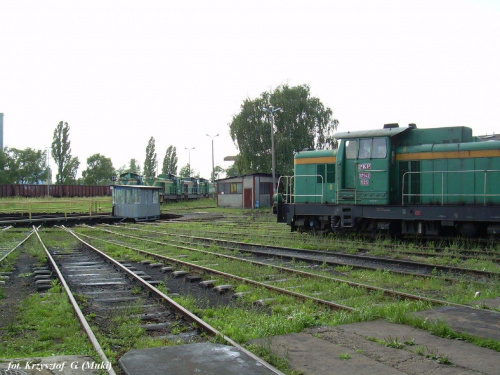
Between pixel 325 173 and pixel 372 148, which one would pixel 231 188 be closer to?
pixel 325 173

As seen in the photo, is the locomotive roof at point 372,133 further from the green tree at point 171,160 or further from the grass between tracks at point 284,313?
the green tree at point 171,160

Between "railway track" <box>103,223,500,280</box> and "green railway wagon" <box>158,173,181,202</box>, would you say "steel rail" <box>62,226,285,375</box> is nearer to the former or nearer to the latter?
"railway track" <box>103,223,500,280</box>

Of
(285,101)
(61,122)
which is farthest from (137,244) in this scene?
(61,122)

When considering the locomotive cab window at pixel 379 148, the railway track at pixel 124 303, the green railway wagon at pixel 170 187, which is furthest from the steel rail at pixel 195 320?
the green railway wagon at pixel 170 187

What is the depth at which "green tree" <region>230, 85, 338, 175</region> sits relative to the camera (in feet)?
155

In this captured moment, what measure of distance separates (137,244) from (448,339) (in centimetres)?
1229

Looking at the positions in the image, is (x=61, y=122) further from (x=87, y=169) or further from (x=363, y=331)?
(x=363, y=331)

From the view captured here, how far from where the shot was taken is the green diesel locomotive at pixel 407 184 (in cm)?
1296

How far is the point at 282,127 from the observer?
48312 mm

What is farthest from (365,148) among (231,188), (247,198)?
(231,188)

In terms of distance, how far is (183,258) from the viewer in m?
12.0

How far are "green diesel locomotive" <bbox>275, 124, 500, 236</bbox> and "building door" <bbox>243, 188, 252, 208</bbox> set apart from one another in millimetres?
24782

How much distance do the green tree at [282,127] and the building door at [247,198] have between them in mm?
6756

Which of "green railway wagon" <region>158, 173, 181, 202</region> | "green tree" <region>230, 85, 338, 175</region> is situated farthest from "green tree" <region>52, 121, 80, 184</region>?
"green tree" <region>230, 85, 338, 175</region>
